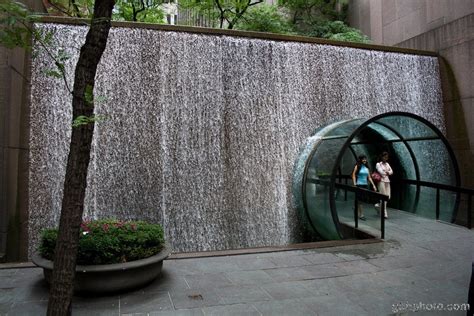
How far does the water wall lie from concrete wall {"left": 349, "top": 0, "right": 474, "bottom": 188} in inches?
200

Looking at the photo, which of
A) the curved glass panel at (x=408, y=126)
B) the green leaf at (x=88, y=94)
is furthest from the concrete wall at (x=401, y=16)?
the green leaf at (x=88, y=94)

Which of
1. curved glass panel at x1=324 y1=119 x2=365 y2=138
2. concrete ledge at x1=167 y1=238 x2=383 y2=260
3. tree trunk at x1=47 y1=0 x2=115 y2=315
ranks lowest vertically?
concrete ledge at x1=167 y1=238 x2=383 y2=260

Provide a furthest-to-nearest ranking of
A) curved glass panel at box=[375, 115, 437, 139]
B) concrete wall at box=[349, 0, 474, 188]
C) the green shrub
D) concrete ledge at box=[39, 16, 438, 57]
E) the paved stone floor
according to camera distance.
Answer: concrete wall at box=[349, 0, 474, 188] < curved glass panel at box=[375, 115, 437, 139] < concrete ledge at box=[39, 16, 438, 57] < the green shrub < the paved stone floor

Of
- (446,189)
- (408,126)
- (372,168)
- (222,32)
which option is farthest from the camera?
(372,168)

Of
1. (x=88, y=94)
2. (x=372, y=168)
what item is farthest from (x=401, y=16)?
(x=88, y=94)

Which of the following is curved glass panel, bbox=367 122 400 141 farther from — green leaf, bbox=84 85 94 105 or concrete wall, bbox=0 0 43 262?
green leaf, bbox=84 85 94 105

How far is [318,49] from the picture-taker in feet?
43.1

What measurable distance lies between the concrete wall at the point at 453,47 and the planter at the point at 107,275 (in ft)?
40.1

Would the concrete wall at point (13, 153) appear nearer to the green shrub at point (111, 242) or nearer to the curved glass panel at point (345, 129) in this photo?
the green shrub at point (111, 242)

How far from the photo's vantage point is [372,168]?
577 inches

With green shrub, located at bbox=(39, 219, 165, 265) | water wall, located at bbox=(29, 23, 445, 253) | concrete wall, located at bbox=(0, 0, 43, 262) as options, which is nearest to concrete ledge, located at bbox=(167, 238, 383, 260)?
green shrub, located at bbox=(39, 219, 165, 265)

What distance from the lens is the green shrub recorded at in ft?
18.7

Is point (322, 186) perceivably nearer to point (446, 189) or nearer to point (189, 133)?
point (189, 133)

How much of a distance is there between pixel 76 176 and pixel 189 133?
715 cm
